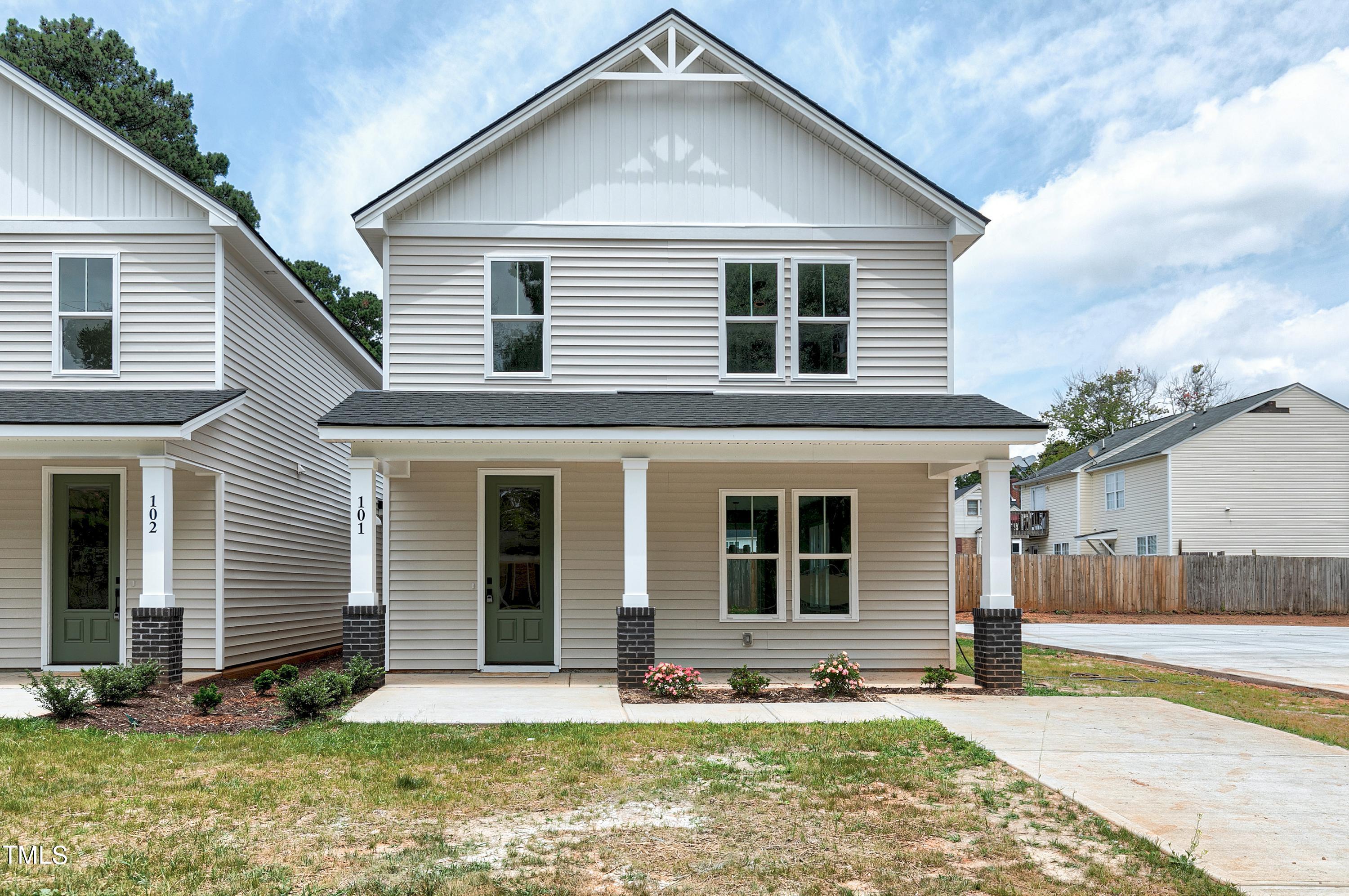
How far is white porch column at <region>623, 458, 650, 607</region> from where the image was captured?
1098 cm

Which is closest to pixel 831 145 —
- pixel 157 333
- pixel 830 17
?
pixel 830 17

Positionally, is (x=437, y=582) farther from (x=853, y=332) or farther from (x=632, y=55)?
(x=632, y=55)

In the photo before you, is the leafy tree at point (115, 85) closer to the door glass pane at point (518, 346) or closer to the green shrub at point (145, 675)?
the door glass pane at point (518, 346)

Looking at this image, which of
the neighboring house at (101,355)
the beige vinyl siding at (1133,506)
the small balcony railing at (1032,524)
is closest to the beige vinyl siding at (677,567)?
the neighboring house at (101,355)

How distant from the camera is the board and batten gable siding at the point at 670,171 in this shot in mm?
12727

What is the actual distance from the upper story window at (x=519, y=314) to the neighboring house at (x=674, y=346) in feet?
0.11

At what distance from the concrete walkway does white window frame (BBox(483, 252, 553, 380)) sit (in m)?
8.29

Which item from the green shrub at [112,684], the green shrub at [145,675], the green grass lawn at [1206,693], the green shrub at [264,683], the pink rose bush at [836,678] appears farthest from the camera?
the green shrub at [264,683]

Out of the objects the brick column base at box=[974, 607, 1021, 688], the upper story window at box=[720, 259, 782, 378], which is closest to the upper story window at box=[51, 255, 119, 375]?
the upper story window at box=[720, 259, 782, 378]

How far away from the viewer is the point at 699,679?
11.0 metres

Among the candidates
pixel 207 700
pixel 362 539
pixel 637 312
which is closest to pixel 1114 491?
pixel 637 312

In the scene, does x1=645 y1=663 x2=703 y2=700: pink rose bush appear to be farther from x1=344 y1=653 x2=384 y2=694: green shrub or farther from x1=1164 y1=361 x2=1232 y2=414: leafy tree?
x1=1164 y1=361 x2=1232 y2=414: leafy tree

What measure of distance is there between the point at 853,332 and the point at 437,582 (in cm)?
619

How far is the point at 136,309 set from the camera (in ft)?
40.3
